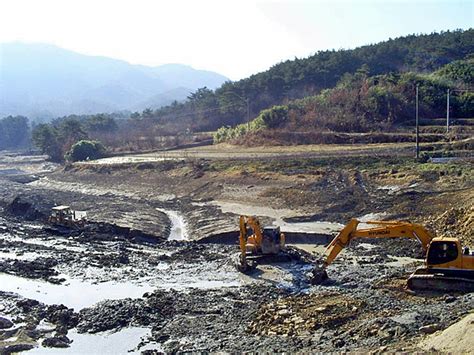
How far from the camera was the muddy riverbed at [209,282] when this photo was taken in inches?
687

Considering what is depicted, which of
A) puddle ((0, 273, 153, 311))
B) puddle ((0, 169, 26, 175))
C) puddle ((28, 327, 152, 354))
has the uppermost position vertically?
puddle ((0, 169, 26, 175))

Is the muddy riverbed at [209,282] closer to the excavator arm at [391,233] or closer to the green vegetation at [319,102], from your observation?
the excavator arm at [391,233]

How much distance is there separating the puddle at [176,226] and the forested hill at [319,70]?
149ft

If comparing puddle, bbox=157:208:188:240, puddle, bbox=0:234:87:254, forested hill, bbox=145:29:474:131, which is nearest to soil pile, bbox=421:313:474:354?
puddle, bbox=0:234:87:254

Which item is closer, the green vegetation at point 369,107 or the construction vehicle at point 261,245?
the construction vehicle at point 261,245

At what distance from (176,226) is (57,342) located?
67.1 ft

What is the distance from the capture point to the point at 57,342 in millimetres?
18234

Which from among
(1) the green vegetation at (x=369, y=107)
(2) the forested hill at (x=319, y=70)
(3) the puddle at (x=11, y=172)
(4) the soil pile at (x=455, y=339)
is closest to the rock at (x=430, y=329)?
(4) the soil pile at (x=455, y=339)

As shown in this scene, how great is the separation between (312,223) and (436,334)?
64.2 feet

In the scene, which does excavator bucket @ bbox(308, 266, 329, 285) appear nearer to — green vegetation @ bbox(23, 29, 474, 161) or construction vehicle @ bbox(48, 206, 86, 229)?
construction vehicle @ bbox(48, 206, 86, 229)

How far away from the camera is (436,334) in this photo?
1484 centimetres

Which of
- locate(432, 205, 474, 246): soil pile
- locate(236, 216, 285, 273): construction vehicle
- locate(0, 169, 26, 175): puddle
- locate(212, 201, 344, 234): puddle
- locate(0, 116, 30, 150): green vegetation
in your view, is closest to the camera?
locate(236, 216, 285, 273): construction vehicle

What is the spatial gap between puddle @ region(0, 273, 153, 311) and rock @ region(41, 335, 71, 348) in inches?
133

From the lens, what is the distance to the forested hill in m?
87.9
